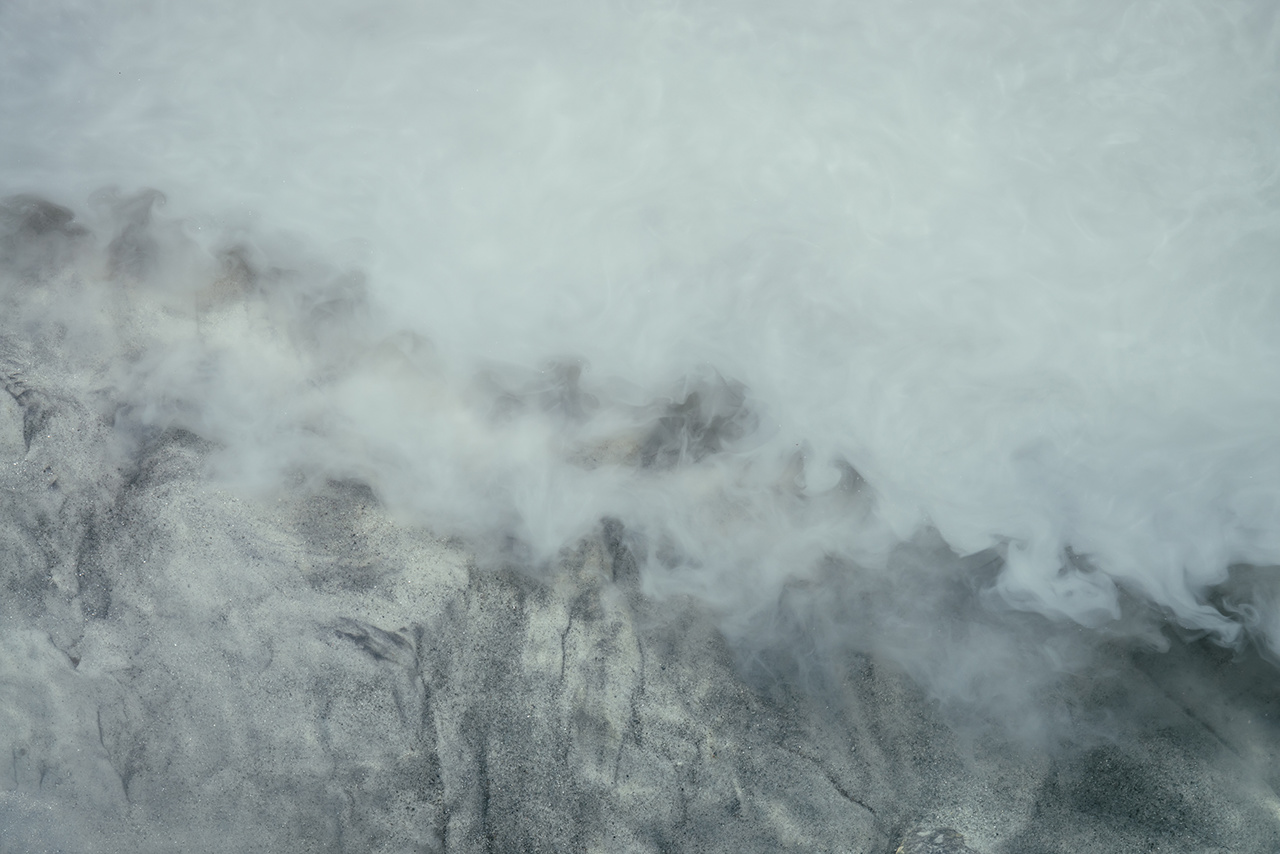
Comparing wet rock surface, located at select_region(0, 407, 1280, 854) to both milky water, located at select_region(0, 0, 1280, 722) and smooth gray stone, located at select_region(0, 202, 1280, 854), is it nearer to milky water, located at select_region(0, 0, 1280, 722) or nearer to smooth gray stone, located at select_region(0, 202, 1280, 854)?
smooth gray stone, located at select_region(0, 202, 1280, 854)

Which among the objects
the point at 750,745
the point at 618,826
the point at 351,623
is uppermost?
the point at 351,623

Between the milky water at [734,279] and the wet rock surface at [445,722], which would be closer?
the wet rock surface at [445,722]

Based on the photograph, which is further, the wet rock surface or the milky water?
the milky water

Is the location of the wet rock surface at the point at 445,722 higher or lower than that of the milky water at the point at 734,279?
lower

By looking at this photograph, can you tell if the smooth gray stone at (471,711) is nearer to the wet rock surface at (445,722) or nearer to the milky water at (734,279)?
the wet rock surface at (445,722)

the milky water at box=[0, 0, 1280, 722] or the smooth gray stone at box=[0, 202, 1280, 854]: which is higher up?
the milky water at box=[0, 0, 1280, 722]

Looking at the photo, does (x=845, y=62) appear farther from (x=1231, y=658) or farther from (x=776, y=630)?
(x=1231, y=658)

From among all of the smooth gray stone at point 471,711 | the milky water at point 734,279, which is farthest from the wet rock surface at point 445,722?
the milky water at point 734,279

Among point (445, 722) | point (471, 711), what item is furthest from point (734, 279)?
point (445, 722)

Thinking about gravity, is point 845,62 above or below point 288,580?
above

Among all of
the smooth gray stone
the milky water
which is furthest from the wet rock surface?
the milky water

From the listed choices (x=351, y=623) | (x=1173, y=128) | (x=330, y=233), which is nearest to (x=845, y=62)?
(x=1173, y=128)
